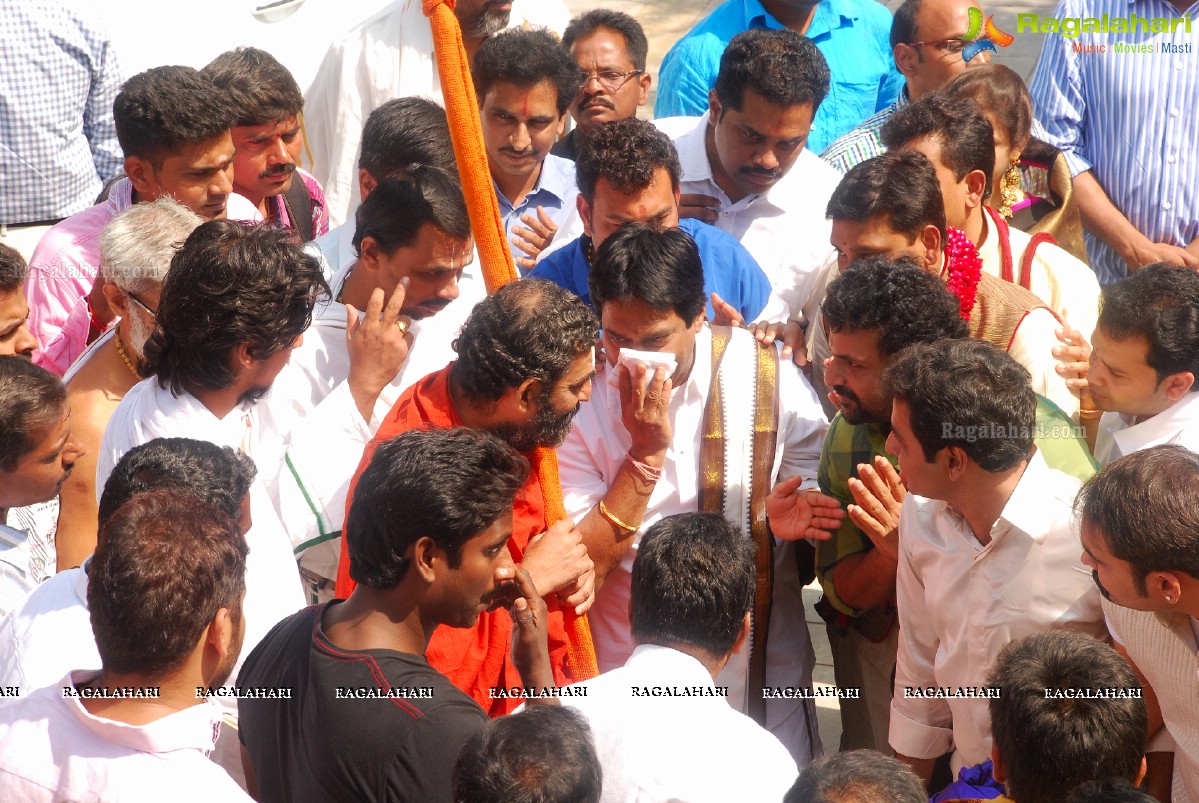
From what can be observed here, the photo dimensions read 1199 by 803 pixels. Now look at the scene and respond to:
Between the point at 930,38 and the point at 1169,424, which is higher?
the point at 930,38

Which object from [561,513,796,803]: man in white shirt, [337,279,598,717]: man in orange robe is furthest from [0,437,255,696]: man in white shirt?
[561,513,796,803]: man in white shirt

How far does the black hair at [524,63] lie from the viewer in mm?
4145

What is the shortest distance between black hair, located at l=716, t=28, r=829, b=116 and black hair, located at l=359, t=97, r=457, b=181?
974 millimetres

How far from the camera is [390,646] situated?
6.87ft

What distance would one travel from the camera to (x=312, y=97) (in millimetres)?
5289

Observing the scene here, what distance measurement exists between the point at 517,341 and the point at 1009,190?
2250 millimetres

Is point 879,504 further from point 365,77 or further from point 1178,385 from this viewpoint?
point 365,77

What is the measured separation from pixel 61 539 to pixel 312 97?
295 centimetres

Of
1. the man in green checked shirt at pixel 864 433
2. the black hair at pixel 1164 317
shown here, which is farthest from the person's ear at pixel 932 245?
the black hair at pixel 1164 317

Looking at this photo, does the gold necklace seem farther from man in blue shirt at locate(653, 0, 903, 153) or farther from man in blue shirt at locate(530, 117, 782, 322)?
man in blue shirt at locate(653, 0, 903, 153)

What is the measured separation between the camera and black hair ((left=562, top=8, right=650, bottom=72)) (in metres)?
4.96

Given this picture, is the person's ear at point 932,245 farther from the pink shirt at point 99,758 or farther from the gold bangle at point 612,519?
the pink shirt at point 99,758

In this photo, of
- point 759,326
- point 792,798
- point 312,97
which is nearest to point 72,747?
point 792,798

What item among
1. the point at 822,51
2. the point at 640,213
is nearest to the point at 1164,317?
the point at 640,213
